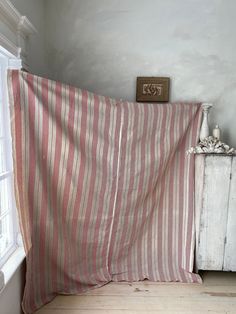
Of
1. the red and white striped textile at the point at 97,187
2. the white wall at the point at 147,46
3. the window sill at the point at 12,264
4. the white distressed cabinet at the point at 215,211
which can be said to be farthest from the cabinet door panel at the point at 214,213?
the window sill at the point at 12,264

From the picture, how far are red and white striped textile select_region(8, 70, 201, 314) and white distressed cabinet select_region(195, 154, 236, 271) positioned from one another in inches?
3.2

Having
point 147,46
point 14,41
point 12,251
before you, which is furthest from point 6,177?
point 147,46

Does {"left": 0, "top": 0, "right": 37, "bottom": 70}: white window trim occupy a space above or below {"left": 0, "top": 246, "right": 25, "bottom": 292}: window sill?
above

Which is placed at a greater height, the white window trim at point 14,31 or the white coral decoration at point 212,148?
the white window trim at point 14,31

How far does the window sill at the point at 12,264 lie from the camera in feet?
5.10

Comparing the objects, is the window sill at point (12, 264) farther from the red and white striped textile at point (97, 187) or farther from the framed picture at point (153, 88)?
the framed picture at point (153, 88)

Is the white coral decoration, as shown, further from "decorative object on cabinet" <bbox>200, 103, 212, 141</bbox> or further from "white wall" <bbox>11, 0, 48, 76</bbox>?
"white wall" <bbox>11, 0, 48, 76</bbox>

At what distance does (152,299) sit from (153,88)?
1908 mm

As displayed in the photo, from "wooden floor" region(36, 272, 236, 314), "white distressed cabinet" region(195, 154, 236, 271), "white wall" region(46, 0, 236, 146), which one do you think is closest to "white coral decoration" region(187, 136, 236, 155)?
"white distressed cabinet" region(195, 154, 236, 271)

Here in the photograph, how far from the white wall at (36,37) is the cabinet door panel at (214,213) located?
5.68ft

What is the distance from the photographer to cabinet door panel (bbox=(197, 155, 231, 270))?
7.00 feet

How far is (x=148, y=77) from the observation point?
245 cm

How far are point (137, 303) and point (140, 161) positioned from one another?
1151 millimetres

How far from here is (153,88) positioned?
2.45 meters
